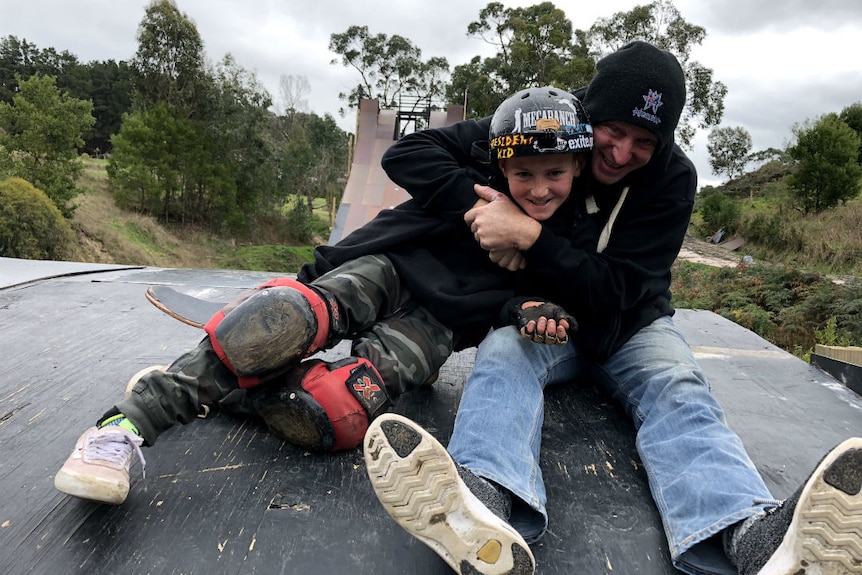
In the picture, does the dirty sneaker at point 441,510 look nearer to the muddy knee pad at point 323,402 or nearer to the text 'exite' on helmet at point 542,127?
the muddy knee pad at point 323,402

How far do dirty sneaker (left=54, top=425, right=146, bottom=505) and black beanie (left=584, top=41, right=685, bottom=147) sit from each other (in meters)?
1.17

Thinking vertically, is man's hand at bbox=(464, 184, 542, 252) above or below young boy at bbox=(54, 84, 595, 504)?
above

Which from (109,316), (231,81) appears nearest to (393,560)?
(109,316)

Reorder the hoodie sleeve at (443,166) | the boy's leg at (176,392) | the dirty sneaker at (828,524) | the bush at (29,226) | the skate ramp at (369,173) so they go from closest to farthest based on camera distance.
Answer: the dirty sneaker at (828,524)
the boy's leg at (176,392)
the hoodie sleeve at (443,166)
the bush at (29,226)
the skate ramp at (369,173)

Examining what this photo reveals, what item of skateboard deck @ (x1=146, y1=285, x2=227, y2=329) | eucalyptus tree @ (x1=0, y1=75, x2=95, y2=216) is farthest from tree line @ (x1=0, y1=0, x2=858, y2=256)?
skateboard deck @ (x1=146, y1=285, x2=227, y2=329)

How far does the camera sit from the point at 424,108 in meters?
11.4

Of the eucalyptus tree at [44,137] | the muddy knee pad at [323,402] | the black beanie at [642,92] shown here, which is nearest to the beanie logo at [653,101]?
the black beanie at [642,92]

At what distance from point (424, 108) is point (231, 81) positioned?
9642mm

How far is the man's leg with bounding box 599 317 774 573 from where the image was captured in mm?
896

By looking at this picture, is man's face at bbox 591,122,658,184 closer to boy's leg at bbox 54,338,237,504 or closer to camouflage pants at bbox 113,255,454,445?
camouflage pants at bbox 113,255,454,445

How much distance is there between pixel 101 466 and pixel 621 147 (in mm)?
1201

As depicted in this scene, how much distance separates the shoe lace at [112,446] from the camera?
0.94 metres

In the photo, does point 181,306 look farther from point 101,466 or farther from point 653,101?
point 653,101

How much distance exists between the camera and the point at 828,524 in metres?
0.71
